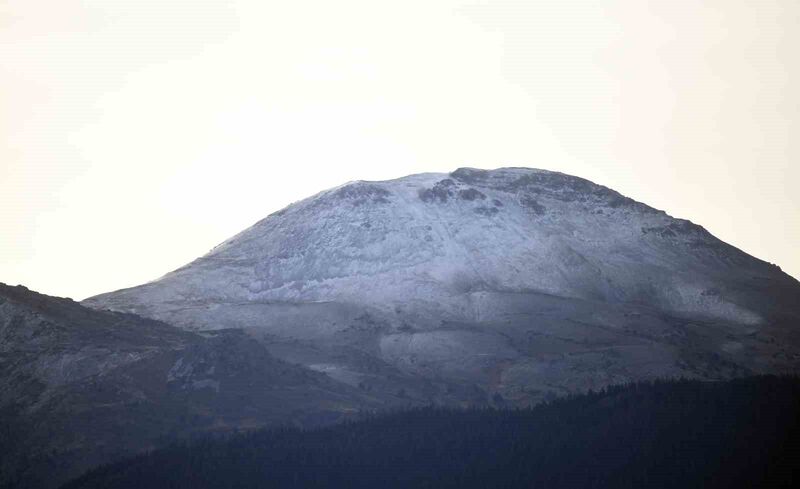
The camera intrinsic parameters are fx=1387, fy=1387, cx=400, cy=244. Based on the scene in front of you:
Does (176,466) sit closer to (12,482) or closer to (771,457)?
(12,482)

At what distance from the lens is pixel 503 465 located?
655ft

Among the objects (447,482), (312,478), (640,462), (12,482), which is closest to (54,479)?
(12,482)

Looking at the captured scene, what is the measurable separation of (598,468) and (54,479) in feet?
252

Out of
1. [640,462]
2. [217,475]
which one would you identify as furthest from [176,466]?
[640,462]

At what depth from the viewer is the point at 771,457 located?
196 meters

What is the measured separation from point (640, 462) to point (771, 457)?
18.3 metres

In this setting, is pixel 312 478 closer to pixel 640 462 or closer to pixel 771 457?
pixel 640 462

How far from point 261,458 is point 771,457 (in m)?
72.5

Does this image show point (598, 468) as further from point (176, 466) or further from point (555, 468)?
point (176, 466)

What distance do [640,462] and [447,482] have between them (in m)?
27.9

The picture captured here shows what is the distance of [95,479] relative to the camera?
622 ft

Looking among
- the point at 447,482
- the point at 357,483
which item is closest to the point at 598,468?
the point at 447,482

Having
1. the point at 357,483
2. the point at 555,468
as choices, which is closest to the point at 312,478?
the point at 357,483

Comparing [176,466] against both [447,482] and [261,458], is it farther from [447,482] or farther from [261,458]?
[447,482]
